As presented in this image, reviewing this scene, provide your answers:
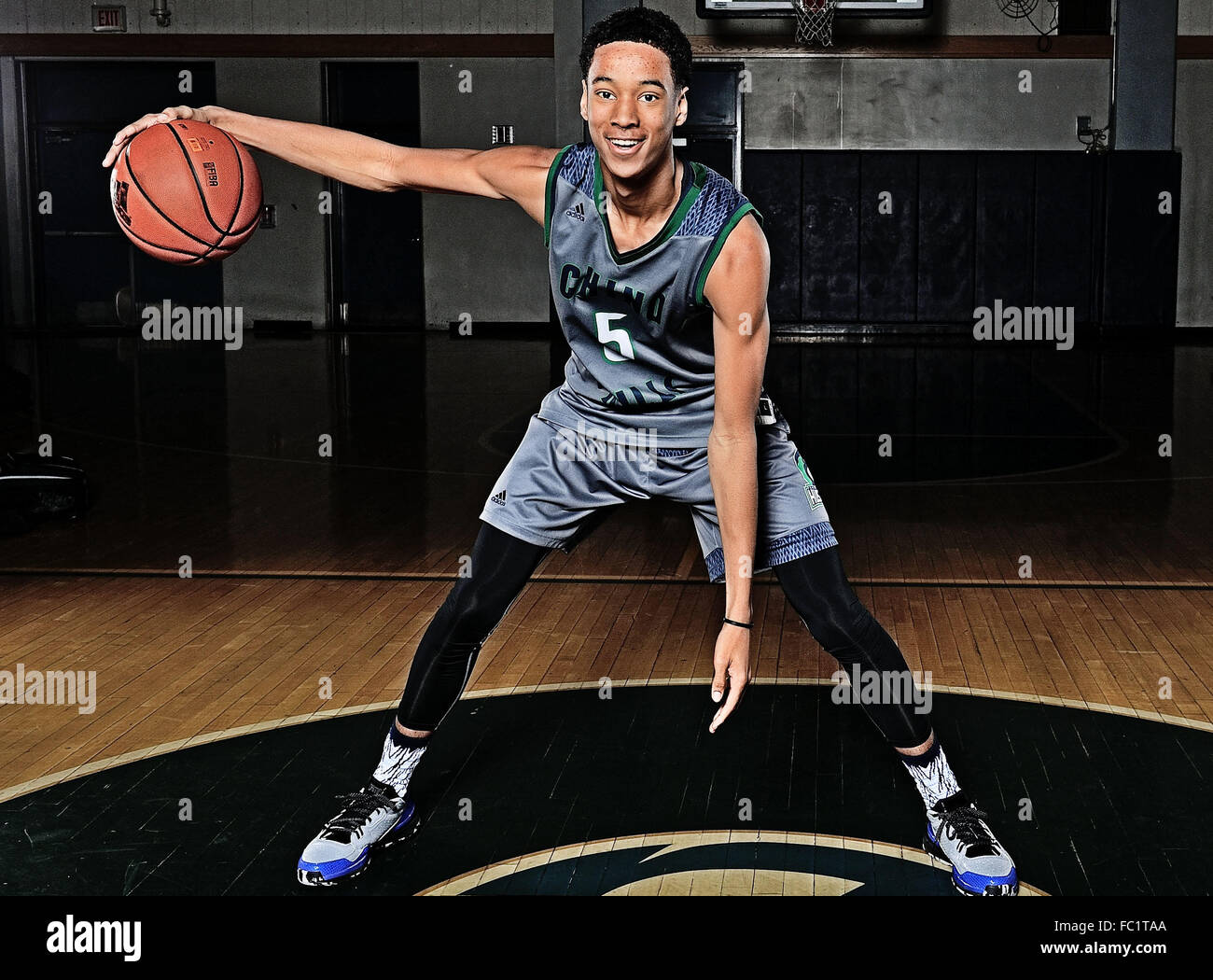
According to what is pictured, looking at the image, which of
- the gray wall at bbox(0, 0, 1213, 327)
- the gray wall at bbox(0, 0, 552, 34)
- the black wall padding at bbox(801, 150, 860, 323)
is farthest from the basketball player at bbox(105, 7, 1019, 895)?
the gray wall at bbox(0, 0, 552, 34)

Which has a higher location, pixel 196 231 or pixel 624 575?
pixel 196 231

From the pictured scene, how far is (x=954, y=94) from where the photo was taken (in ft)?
52.2

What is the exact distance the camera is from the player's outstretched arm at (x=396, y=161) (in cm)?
278

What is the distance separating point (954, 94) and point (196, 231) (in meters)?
14.2

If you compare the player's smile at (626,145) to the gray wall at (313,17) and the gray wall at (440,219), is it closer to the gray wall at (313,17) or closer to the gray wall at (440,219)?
the gray wall at (440,219)

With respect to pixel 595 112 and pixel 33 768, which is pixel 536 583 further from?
pixel 595 112

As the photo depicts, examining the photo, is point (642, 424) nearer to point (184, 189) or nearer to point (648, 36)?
Result: point (648, 36)

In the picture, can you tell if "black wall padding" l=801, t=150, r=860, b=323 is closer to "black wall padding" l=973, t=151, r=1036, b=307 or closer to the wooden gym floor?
"black wall padding" l=973, t=151, r=1036, b=307

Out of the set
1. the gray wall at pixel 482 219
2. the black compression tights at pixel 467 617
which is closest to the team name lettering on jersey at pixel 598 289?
the black compression tights at pixel 467 617

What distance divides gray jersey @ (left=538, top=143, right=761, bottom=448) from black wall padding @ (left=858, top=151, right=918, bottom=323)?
1361cm

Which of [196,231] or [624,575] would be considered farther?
[624,575]

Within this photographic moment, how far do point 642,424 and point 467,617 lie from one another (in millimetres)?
536

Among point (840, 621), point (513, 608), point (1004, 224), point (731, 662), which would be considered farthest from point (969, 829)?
point (1004, 224)
